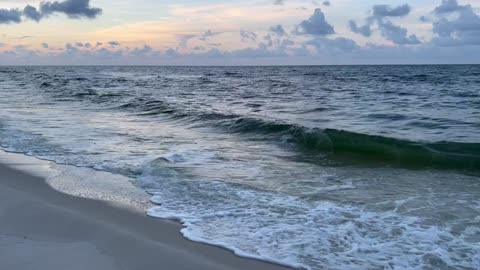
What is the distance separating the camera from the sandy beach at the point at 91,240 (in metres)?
4.04

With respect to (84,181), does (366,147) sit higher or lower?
higher

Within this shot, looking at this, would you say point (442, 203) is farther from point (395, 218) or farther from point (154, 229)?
point (154, 229)

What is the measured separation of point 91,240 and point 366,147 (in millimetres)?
7895

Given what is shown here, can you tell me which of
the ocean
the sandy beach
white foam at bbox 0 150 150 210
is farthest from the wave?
the sandy beach

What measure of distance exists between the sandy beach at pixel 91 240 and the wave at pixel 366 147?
18.9 ft

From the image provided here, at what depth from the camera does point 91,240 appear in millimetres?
4605

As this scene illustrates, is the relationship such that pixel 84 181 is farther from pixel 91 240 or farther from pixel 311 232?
pixel 311 232

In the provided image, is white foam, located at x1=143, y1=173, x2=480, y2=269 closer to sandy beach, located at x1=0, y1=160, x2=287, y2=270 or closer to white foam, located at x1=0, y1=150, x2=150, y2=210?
sandy beach, located at x1=0, y1=160, x2=287, y2=270

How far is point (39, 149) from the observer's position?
9.99 metres

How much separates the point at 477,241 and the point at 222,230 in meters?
2.71

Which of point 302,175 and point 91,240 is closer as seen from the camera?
point 91,240

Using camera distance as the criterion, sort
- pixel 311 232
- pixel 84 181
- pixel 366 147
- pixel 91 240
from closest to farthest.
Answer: pixel 91 240, pixel 311 232, pixel 84 181, pixel 366 147

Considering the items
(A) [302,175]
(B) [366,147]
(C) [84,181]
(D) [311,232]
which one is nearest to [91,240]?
(D) [311,232]

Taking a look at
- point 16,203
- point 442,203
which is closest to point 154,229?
point 16,203
